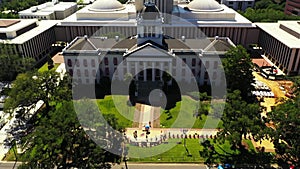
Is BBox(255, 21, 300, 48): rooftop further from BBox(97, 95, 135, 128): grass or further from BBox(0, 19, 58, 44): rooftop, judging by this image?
BBox(0, 19, 58, 44): rooftop

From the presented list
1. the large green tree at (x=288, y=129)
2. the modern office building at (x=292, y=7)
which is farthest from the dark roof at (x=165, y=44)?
the modern office building at (x=292, y=7)

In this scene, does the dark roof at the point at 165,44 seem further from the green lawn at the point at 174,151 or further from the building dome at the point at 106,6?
the building dome at the point at 106,6

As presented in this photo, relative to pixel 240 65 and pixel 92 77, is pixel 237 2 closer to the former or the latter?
pixel 240 65

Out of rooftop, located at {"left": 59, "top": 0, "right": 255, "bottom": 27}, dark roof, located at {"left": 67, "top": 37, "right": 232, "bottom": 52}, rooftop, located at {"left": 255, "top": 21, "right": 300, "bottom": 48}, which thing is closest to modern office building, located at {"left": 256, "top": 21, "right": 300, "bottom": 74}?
rooftop, located at {"left": 255, "top": 21, "right": 300, "bottom": 48}

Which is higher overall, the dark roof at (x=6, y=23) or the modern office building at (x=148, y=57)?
the dark roof at (x=6, y=23)

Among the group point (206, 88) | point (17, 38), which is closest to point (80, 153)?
point (206, 88)

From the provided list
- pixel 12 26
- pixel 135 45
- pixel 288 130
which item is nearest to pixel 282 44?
pixel 135 45
